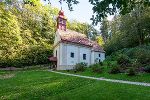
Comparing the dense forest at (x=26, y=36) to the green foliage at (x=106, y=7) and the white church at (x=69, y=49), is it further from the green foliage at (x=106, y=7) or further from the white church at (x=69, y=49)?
the green foliage at (x=106, y=7)

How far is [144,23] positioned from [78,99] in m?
39.9

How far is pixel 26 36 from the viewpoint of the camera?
59219 mm

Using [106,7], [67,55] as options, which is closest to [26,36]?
[67,55]

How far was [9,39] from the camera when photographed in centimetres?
4847

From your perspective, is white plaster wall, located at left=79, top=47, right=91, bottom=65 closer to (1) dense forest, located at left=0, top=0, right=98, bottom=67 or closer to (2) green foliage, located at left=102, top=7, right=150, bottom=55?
(1) dense forest, located at left=0, top=0, right=98, bottom=67

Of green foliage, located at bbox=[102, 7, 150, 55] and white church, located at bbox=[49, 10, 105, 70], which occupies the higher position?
green foliage, located at bbox=[102, 7, 150, 55]

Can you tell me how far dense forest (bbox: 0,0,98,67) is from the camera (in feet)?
161

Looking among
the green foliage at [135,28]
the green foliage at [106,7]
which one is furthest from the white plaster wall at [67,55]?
the green foliage at [106,7]

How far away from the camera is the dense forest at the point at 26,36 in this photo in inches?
1930

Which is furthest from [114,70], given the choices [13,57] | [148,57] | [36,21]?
[36,21]

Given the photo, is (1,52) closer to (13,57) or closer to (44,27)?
(13,57)

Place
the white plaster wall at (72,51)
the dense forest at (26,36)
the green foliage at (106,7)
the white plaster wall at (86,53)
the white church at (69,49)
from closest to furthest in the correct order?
1. the green foliage at (106,7)
2. the white church at (69,49)
3. the white plaster wall at (72,51)
4. the white plaster wall at (86,53)
5. the dense forest at (26,36)

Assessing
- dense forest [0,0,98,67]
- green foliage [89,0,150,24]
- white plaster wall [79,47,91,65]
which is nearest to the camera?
green foliage [89,0,150,24]

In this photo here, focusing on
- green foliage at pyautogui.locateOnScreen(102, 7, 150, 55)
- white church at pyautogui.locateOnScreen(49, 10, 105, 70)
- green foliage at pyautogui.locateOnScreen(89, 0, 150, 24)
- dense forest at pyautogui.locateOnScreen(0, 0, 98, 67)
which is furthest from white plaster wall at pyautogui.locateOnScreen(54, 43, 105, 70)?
green foliage at pyautogui.locateOnScreen(89, 0, 150, 24)
